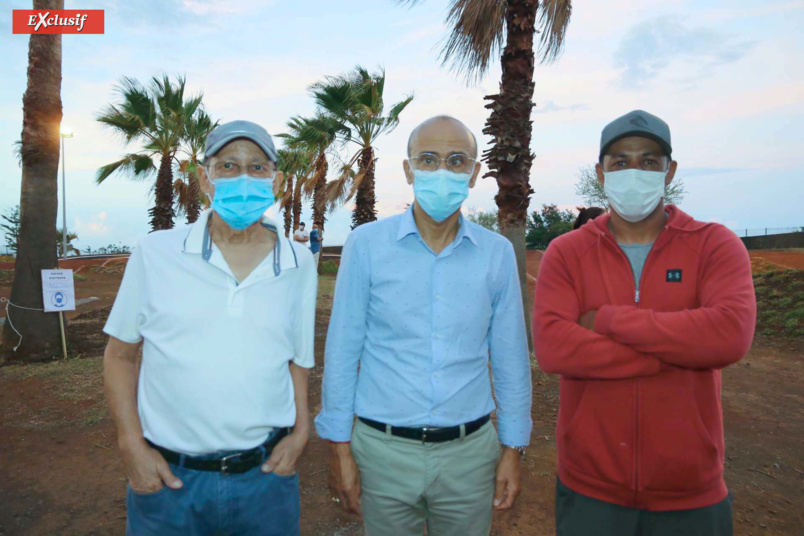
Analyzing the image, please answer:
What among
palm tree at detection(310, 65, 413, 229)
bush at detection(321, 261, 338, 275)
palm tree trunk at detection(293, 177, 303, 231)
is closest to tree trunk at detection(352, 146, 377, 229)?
palm tree at detection(310, 65, 413, 229)

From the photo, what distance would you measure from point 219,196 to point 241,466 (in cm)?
106

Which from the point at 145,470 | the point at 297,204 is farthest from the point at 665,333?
the point at 297,204

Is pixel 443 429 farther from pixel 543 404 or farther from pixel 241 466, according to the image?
pixel 543 404

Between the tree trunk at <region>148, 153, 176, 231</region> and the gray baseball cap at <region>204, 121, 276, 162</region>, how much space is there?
18167 millimetres

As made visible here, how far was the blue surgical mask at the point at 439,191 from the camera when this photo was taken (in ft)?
7.36

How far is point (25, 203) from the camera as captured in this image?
7.51m

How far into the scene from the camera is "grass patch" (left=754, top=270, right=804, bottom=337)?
9898 mm

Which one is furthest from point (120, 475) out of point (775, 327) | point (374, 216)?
point (374, 216)

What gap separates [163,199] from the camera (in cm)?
1866

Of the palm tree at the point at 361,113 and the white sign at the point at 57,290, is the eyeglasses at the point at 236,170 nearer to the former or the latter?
the white sign at the point at 57,290

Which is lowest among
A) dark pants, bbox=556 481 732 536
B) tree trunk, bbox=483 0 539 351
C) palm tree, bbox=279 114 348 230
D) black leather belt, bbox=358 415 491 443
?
dark pants, bbox=556 481 732 536

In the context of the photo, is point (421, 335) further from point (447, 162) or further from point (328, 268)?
point (328, 268)

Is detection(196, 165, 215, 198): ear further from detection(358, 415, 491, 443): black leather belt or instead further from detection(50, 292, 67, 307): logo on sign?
detection(50, 292, 67, 307): logo on sign

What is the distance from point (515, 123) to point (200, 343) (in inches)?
259
